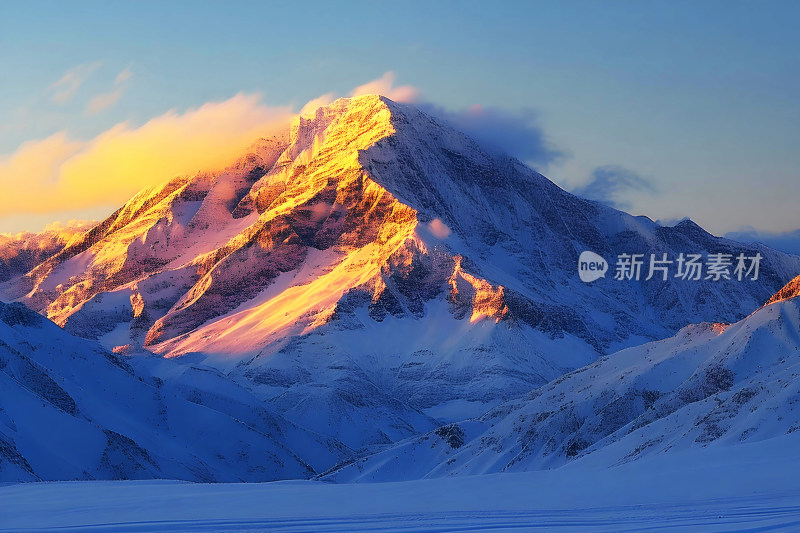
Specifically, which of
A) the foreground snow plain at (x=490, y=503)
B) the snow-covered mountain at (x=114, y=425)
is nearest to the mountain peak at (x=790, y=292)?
the snow-covered mountain at (x=114, y=425)

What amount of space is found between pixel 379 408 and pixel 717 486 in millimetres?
134545

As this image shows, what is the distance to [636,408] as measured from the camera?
289 feet

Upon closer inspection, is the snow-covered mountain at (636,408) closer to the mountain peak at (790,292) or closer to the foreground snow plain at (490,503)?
the mountain peak at (790,292)

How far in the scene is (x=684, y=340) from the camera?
10019 cm

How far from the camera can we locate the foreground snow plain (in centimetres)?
3253

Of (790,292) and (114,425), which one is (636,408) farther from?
(114,425)

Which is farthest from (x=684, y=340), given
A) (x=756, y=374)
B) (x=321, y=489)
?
(x=321, y=489)

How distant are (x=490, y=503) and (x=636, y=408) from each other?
5299 centimetres

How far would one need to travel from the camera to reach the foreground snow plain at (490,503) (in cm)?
3253

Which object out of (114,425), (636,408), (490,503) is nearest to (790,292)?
(636,408)

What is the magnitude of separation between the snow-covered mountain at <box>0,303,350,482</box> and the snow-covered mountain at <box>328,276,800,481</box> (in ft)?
62.1

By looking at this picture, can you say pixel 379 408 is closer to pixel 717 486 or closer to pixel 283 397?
pixel 283 397

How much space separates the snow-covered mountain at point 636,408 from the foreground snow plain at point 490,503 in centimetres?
2272

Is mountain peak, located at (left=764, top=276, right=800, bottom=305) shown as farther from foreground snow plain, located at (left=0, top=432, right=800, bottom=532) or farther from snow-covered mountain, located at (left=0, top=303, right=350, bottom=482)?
foreground snow plain, located at (left=0, top=432, right=800, bottom=532)
